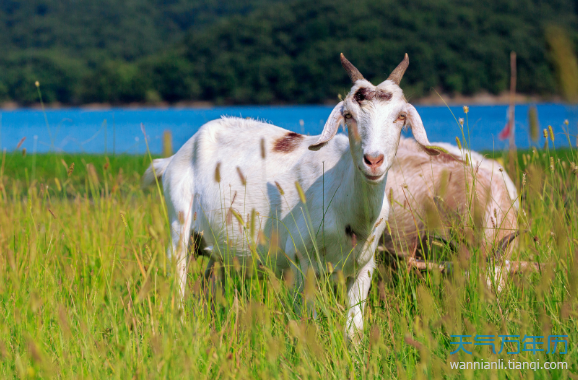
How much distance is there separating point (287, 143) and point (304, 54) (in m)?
39.1

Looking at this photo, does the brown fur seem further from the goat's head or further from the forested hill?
the forested hill

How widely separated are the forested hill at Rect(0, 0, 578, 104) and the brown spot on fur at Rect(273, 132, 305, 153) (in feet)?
68.4

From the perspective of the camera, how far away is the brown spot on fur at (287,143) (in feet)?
10.0

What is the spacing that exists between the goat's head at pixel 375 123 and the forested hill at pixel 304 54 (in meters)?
21.7

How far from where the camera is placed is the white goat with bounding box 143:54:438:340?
216cm

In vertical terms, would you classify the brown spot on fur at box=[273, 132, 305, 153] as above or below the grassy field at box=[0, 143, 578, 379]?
above

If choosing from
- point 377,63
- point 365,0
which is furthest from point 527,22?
point 365,0

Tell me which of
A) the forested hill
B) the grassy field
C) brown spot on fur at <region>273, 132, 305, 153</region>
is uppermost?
the forested hill

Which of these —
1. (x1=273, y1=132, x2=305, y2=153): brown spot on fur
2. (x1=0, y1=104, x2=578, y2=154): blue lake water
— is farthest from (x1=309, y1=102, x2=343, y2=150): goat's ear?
(x1=273, y1=132, x2=305, y2=153): brown spot on fur

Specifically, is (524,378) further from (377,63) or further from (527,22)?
(527,22)

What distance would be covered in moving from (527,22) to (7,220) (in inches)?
1472

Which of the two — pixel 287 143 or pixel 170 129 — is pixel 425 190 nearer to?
pixel 287 143

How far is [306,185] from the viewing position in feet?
9.14

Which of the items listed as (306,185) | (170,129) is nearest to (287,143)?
(306,185)
